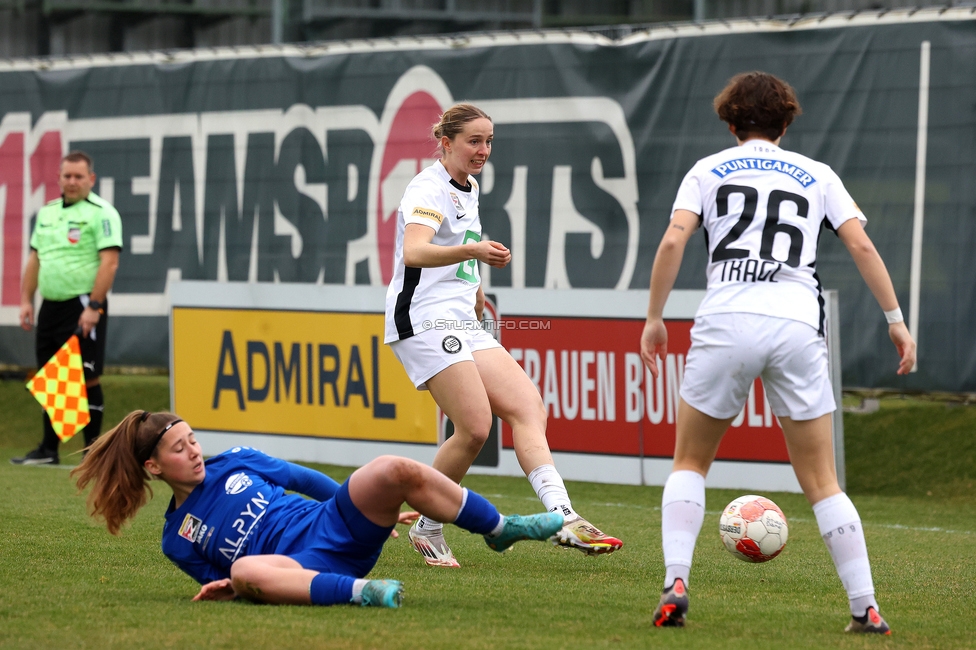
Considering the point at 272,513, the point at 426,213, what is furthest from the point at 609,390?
the point at 272,513

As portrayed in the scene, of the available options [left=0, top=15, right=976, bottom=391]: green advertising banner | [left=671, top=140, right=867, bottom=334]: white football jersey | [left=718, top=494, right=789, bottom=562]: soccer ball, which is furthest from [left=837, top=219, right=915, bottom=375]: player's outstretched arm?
[left=0, top=15, right=976, bottom=391]: green advertising banner

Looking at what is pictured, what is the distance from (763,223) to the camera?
404 centimetres

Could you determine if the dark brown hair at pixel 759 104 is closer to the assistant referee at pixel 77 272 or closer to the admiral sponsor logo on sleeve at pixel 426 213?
the admiral sponsor logo on sleeve at pixel 426 213

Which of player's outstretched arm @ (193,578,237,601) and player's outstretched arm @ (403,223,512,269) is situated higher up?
player's outstretched arm @ (403,223,512,269)

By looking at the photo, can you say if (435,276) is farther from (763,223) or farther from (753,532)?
(763,223)

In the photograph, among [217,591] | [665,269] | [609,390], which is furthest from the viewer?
[609,390]

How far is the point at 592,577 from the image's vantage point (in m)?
5.31

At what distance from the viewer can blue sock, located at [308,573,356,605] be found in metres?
4.26

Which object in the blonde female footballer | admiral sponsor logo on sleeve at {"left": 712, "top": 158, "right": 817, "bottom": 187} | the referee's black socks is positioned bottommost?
the referee's black socks

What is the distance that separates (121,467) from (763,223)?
2.30 metres

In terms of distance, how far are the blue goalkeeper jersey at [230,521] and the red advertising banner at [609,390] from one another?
14.8 feet

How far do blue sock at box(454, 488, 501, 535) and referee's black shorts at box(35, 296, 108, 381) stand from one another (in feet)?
19.6

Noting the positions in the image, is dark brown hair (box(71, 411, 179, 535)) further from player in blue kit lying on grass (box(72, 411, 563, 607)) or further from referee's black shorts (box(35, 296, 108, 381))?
referee's black shorts (box(35, 296, 108, 381))

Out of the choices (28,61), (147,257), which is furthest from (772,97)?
(28,61)
